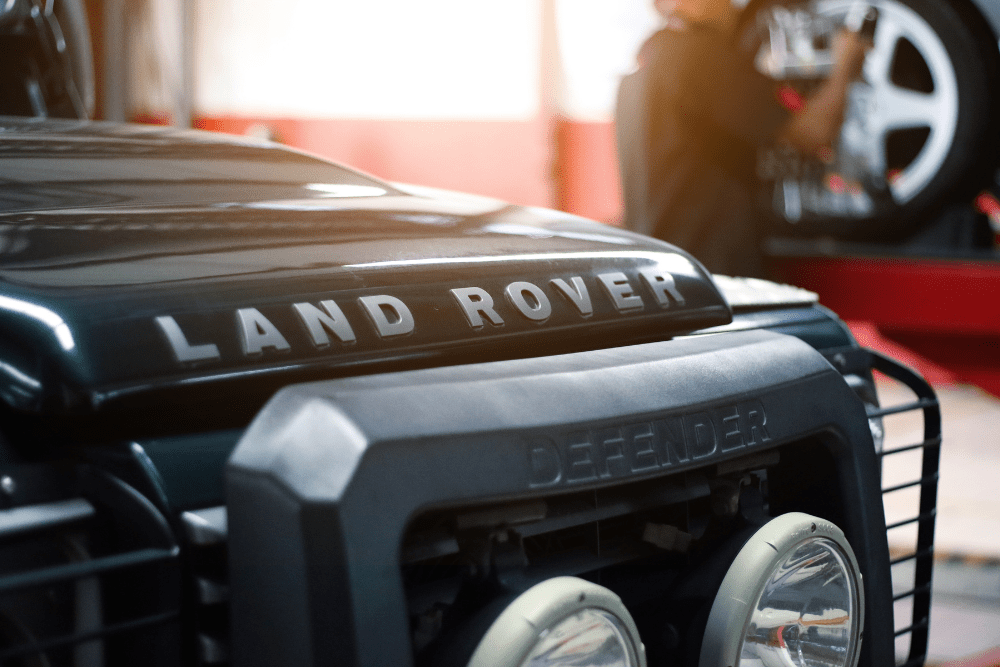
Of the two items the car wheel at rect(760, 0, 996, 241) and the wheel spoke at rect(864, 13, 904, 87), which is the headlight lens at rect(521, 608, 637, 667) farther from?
the wheel spoke at rect(864, 13, 904, 87)

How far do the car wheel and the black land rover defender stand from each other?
3729 mm

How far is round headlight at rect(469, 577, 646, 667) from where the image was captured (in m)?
0.63

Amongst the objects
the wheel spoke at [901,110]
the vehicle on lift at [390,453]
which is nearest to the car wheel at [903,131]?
the wheel spoke at [901,110]

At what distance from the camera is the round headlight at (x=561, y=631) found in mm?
634

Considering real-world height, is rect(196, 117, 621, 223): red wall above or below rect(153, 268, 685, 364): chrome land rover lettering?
below

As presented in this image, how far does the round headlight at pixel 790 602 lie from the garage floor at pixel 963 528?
2.23 ft

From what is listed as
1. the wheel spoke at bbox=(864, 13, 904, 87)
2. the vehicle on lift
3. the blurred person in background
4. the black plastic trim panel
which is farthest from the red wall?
the black plastic trim panel

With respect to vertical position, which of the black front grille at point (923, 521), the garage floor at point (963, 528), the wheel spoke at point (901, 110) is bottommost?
the garage floor at point (963, 528)

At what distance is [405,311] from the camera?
0.78 meters

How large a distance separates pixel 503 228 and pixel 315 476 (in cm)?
47

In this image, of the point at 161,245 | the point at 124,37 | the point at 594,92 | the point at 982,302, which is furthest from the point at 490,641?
the point at 124,37

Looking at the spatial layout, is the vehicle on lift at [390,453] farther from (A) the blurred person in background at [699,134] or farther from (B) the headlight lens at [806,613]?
(A) the blurred person in background at [699,134]

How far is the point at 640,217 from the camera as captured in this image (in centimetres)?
327

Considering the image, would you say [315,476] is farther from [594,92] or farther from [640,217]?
[594,92]
